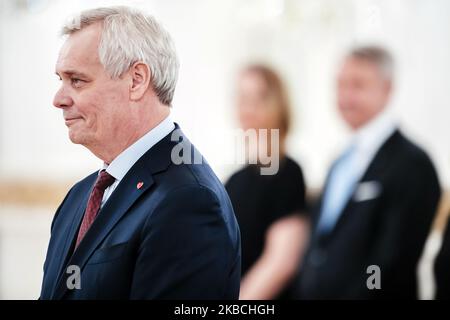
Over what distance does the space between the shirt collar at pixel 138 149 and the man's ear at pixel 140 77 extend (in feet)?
0.18

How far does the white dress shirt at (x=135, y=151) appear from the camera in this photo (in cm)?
113

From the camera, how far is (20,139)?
3.25 m

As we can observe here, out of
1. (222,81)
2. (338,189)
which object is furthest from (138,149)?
(222,81)

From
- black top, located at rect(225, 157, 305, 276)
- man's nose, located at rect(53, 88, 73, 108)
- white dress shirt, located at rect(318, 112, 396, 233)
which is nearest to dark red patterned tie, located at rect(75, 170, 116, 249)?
man's nose, located at rect(53, 88, 73, 108)

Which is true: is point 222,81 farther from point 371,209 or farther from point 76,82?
point 76,82

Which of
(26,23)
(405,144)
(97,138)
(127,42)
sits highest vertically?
(26,23)

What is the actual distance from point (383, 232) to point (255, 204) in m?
0.34

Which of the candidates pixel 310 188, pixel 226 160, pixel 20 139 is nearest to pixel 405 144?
pixel 310 188

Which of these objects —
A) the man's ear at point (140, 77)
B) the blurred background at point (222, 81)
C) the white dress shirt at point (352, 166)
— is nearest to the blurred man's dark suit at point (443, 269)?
the white dress shirt at point (352, 166)

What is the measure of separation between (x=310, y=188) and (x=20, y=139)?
1309mm

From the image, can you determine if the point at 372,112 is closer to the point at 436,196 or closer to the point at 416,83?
the point at 436,196

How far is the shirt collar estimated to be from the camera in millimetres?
1133

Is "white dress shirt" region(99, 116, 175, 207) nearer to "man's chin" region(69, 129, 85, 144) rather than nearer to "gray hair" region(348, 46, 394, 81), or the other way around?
"man's chin" region(69, 129, 85, 144)

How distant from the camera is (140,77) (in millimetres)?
1119
